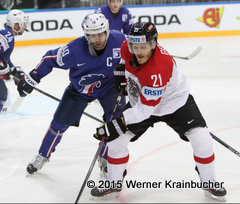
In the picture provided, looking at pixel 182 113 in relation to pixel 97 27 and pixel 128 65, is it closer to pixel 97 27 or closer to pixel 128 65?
pixel 128 65

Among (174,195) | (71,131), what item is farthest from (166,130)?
(174,195)

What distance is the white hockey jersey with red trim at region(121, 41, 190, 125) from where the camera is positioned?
177 cm

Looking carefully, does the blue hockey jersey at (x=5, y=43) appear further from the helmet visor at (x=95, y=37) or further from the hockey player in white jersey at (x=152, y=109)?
the hockey player in white jersey at (x=152, y=109)

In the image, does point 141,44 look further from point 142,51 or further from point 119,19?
point 119,19

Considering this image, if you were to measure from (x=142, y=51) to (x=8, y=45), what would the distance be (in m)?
1.76

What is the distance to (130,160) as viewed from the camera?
2.68 metres

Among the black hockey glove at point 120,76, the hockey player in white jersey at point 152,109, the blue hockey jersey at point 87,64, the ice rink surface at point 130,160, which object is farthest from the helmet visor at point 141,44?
the ice rink surface at point 130,160

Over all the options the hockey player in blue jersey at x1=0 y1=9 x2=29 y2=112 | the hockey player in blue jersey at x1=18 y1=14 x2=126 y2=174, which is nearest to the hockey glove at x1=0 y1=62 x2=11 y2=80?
the hockey player in blue jersey at x1=0 y1=9 x2=29 y2=112

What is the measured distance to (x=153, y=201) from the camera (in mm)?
2090

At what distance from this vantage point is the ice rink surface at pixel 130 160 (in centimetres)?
219

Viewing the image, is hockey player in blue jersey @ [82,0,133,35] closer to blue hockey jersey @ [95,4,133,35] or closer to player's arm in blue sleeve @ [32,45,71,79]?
blue hockey jersey @ [95,4,133,35]

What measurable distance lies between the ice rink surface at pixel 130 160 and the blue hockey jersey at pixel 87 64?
616 mm

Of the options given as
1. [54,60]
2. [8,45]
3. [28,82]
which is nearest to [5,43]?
[8,45]

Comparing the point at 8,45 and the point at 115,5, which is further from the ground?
the point at 8,45
